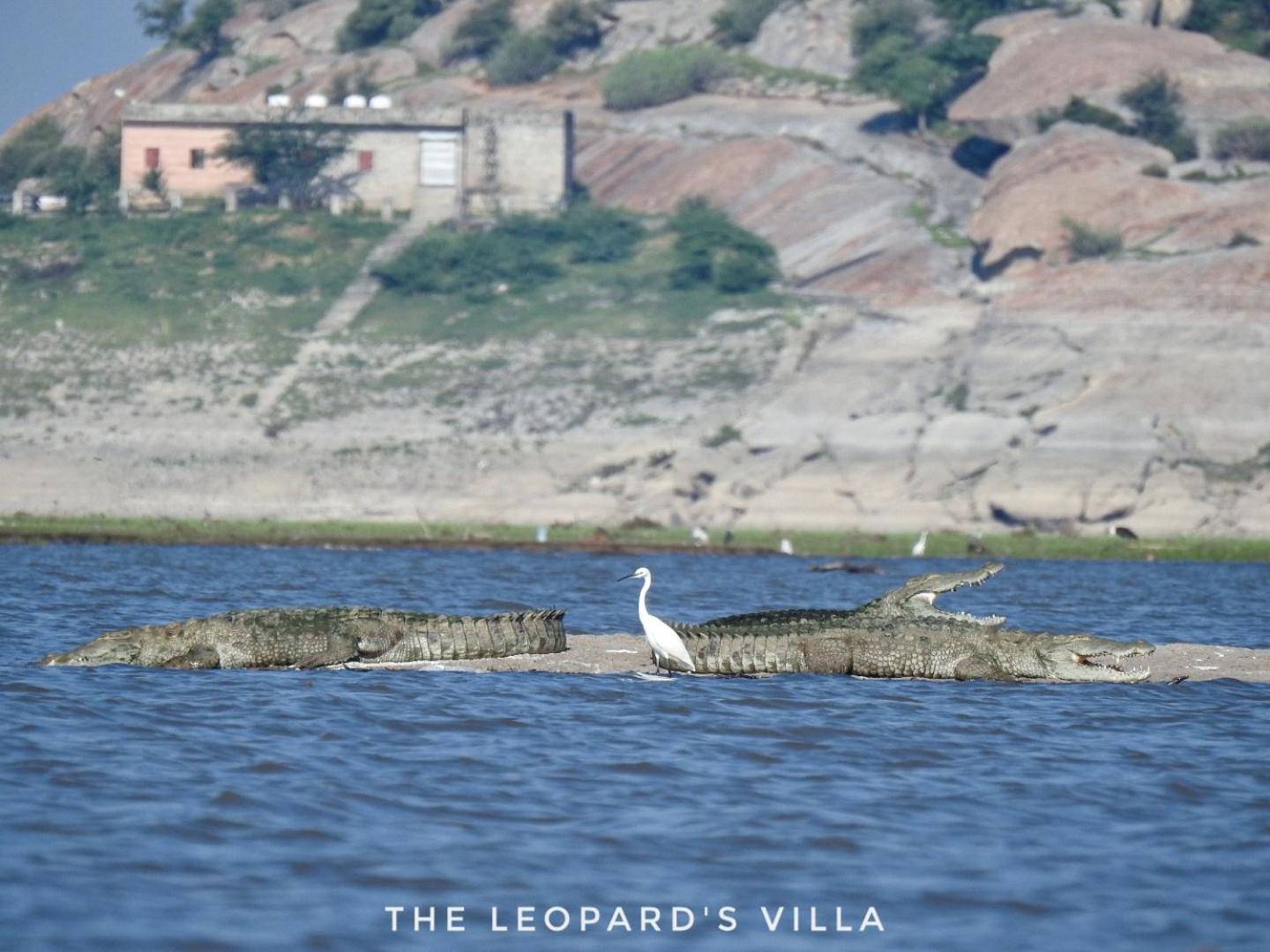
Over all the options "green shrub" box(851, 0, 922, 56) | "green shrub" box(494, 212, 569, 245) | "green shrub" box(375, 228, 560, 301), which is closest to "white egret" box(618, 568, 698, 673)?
"green shrub" box(375, 228, 560, 301)

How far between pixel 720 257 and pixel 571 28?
40.0 metres

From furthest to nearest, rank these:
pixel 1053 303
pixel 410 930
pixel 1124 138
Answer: pixel 1124 138
pixel 1053 303
pixel 410 930

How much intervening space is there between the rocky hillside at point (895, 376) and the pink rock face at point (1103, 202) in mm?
160

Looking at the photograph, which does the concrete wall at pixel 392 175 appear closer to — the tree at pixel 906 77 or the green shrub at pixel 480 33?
the tree at pixel 906 77

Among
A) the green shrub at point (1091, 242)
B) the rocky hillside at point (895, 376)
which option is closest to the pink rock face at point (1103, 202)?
the rocky hillside at point (895, 376)

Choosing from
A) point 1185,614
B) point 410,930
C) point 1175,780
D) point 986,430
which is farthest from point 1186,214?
point 410,930

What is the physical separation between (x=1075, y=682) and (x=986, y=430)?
183ft

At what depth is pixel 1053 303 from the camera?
84.6m

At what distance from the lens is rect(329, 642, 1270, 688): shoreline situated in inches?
912

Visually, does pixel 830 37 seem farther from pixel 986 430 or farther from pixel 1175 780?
pixel 1175 780

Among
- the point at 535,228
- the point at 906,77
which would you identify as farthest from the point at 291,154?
the point at 906,77

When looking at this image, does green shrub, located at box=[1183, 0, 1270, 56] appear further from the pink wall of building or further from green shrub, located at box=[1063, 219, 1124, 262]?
the pink wall of building

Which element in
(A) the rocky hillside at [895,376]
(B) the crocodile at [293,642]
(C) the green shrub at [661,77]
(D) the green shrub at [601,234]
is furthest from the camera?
(C) the green shrub at [661,77]

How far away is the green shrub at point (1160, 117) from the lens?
98562 mm
